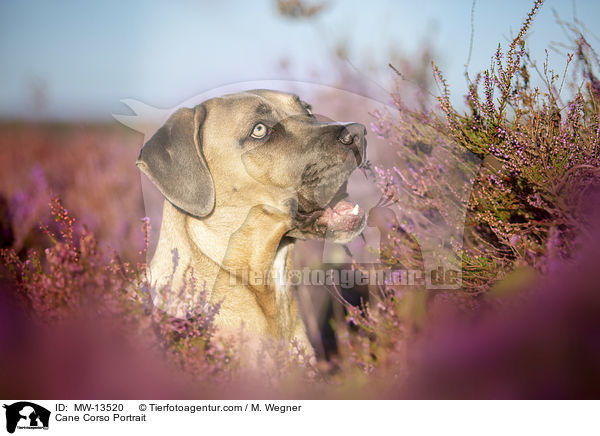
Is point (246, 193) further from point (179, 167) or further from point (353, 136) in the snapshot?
point (353, 136)

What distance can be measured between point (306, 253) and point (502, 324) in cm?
383

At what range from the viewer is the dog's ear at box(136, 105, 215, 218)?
2186mm

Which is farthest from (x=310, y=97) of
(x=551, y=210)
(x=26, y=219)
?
(x=26, y=219)

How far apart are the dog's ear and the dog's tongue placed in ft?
2.10

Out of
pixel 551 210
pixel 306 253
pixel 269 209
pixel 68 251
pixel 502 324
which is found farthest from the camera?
pixel 306 253

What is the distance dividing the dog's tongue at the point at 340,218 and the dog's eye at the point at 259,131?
0.57m

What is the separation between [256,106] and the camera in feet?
8.04

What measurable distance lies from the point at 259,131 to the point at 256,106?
156 mm

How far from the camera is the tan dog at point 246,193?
7.39 ft

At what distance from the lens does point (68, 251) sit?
1.88 metres
